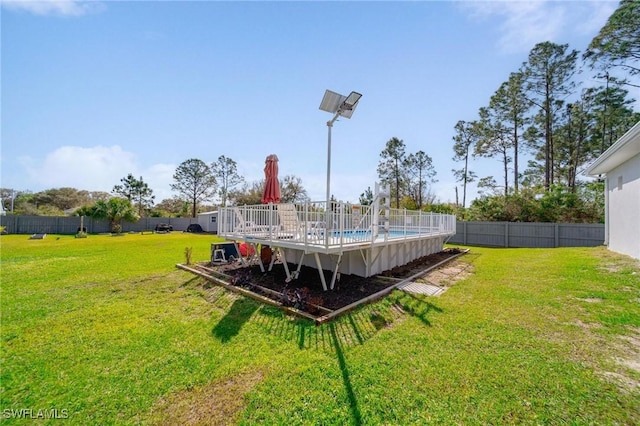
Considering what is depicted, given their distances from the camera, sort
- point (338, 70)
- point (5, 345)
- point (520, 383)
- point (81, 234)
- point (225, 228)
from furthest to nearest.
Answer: point (81, 234)
point (338, 70)
point (225, 228)
point (5, 345)
point (520, 383)

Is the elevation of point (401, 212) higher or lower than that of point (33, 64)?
lower

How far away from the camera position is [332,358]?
3234mm

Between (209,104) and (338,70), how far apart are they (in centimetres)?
586

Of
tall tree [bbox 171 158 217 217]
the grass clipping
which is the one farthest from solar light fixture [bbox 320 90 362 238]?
tall tree [bbox 171 158 217 217]

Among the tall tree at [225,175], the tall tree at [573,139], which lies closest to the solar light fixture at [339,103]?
the tall tree at [573,139]

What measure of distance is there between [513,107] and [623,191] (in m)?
15.5

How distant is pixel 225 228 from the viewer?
7582 millimetres

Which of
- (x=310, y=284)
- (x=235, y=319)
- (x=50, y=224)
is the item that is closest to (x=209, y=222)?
(x=50, y=224)

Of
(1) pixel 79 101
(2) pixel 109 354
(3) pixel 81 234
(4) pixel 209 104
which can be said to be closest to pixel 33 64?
(1) pixel 79 101

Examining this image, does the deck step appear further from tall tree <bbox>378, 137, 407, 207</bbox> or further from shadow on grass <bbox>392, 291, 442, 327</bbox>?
tall tree <bbox>378, 137, 407, 207</bbox>

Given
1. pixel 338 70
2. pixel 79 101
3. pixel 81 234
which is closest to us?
pixel 79 101

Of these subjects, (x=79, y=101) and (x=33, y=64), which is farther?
(x=79, y=101)

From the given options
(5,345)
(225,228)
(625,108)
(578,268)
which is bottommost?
(5,345)

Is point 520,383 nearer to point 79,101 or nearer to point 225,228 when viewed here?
point 225,228
